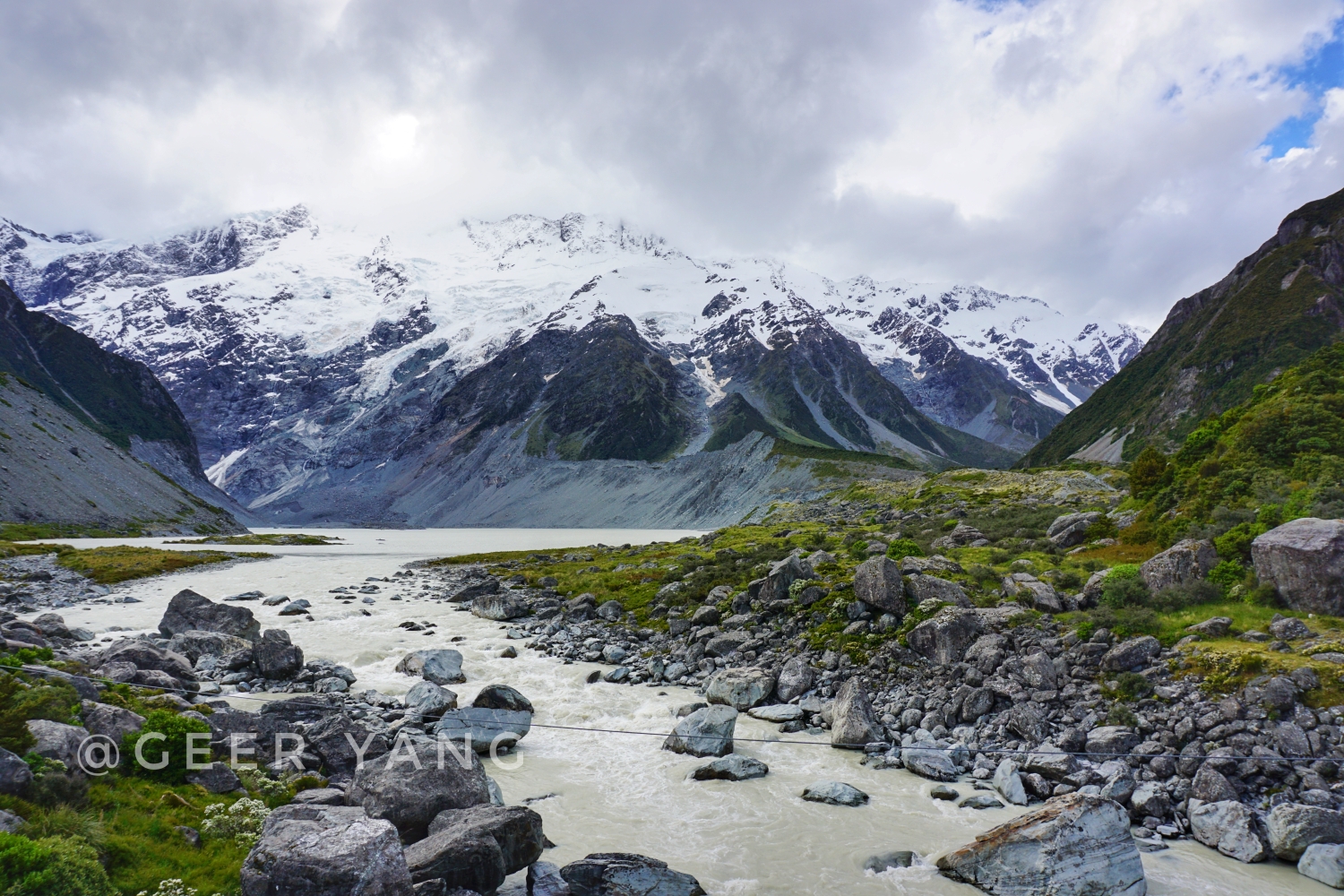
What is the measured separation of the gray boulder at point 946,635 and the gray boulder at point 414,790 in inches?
671

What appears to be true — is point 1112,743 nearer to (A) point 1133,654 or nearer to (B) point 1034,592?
(A) point 1133,654

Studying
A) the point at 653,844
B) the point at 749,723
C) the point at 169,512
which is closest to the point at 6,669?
the point at 653,844

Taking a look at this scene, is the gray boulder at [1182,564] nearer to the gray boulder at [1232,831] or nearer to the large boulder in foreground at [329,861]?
the gray boulder at [1232,831]

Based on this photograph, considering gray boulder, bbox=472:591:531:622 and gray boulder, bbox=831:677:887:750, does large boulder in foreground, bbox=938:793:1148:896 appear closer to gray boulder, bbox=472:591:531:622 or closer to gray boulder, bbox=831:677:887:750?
gray boulder, bbox=831:677:887:750

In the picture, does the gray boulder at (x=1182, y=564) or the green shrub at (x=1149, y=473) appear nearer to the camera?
the gray boulder at (x=1182, y=564)

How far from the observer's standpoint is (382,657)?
31672 mm

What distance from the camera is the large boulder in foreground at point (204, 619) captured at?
31.4 m

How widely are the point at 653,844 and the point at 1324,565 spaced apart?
21.7m

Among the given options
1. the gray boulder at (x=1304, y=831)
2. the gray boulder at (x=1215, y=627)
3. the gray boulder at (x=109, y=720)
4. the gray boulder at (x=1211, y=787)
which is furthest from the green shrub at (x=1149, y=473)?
the gray boulder at (x=109, y=720)

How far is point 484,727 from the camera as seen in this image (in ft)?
69.5

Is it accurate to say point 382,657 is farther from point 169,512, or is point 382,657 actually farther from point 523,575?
point 169,512

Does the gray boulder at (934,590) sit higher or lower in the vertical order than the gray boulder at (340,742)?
higher

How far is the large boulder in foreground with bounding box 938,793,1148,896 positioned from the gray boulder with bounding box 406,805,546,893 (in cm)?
915

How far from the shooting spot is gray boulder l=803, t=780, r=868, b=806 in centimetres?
1717
